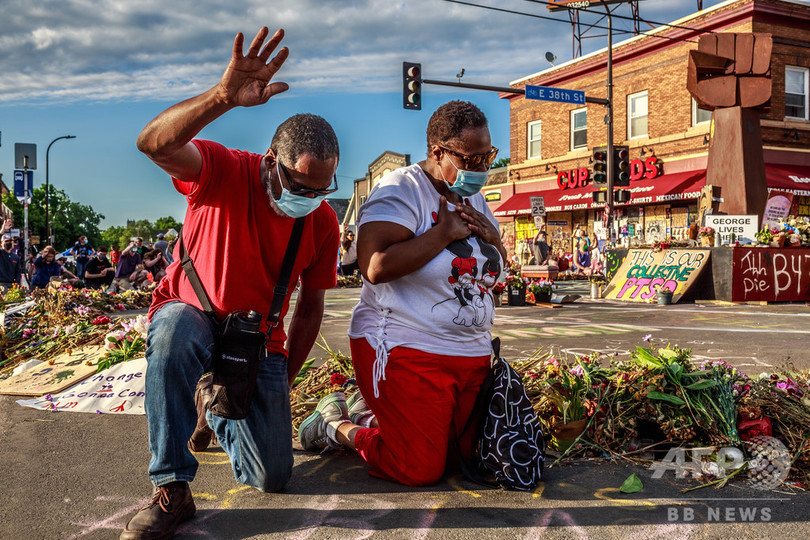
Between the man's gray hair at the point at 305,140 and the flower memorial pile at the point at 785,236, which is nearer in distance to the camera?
the man's gray hair at the point at 305,140

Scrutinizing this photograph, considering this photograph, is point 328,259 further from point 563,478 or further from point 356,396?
point 563,478

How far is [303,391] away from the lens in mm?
4348

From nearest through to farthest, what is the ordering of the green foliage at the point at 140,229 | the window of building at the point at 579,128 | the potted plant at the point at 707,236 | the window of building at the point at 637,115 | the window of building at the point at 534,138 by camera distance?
the potted plant at the point at 707,236 → the window of building at the point at 637,115 → the window of building at the point at 579,128 → the window of building at the point at 534,138 → the green foliage at the point at 140,229

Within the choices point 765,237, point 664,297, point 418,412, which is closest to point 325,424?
point 418,412

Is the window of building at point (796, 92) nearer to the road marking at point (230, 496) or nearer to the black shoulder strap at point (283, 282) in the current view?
the black shoulder strap at point (283, 282)

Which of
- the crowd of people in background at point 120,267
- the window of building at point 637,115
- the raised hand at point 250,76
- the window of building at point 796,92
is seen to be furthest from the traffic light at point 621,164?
the raised hand at point 250,76

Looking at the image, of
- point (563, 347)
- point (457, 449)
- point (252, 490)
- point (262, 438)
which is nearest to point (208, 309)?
point (262, 438)

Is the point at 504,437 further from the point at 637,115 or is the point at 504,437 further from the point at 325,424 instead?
the point at 637,115

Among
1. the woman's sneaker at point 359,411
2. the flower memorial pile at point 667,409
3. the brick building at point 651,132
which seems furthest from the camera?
the brick building at point 651,132

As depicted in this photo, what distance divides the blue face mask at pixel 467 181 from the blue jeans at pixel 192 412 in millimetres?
1218

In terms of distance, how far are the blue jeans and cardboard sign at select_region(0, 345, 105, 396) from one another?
2441 millimetres

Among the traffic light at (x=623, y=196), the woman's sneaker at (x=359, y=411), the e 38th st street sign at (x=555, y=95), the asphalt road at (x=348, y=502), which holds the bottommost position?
the asphalt road at (x=348, y=502)

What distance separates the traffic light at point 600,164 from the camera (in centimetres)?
1855

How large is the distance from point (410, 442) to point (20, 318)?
6.85 metres
